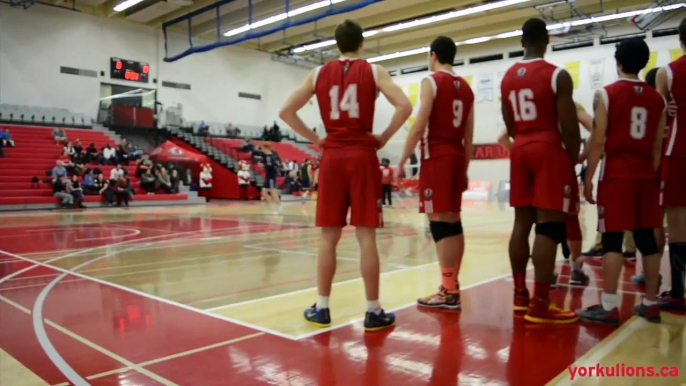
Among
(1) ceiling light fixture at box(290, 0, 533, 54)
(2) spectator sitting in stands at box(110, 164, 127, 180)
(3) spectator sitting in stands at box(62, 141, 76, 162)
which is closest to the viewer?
(2) spectator sitting in stands at box(110, 164, 127, 180)

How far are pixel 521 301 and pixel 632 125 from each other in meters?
1.44

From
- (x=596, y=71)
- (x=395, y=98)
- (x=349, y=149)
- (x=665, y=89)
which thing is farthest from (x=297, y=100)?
(x=596, y=71)

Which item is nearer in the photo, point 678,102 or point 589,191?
A: point 589,191

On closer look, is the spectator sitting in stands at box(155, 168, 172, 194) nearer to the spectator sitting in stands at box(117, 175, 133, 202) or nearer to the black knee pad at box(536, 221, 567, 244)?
the spectator sitting in stands at box(117, 175, 133, 202)

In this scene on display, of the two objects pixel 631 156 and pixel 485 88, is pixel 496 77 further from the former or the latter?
pixel 631 156

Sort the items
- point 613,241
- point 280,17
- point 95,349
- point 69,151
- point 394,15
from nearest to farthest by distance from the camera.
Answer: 1. point 95,349
2. point 613,241
3. point 69,151
4. point 280,17
5. point 394,15

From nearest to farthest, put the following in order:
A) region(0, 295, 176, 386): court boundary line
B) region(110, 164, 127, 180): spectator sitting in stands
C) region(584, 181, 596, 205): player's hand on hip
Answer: region(0, 295, 176, 386): court boundary line, region(584, 181, 596, 205): player's hand on hip, region(110, 164, 127, 180): spectator sitting in stands

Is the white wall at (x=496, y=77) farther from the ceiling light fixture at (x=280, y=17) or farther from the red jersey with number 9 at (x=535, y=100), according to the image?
the red jersey with number 9 at (x=535, y=100)

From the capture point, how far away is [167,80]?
2750cm

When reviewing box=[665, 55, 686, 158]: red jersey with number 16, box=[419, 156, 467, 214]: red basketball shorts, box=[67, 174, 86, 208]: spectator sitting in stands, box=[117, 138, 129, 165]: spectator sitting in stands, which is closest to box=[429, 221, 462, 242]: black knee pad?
box=[419, 156, 467, 214]: red basketball shorts

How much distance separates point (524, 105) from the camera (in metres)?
3.54

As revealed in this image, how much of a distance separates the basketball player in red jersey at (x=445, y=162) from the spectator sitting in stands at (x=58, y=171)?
52.6 feet

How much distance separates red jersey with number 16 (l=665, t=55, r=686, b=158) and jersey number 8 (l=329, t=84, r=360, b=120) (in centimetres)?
245

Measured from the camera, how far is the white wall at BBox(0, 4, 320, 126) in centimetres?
2264
